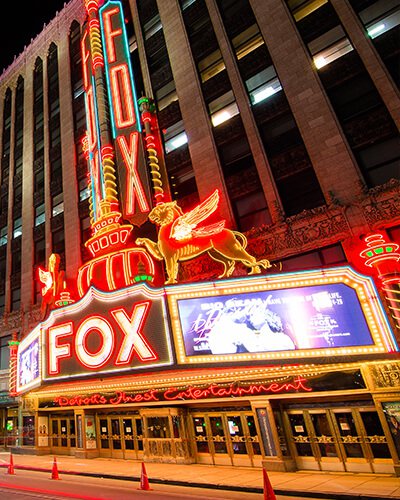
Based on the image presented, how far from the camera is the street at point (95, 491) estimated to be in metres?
9.62

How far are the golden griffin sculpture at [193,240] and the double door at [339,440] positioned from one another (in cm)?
612

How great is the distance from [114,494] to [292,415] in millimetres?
6772

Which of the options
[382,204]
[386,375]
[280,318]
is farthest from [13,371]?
[382,204]

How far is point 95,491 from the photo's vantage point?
35.0ft

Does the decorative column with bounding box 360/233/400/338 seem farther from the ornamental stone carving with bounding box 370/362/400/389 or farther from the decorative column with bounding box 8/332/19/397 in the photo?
the decorative column with bounding box 8/332/19/397

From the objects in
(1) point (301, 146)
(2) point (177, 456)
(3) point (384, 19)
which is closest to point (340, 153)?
(1) point (301, 146)

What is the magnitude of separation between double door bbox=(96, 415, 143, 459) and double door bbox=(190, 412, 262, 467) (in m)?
3.53

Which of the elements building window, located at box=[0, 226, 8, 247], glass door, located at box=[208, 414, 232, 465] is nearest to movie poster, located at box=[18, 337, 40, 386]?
glass door, located at box=[208, 414, 232, 465]

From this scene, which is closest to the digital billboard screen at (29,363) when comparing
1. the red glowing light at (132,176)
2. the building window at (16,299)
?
the red glowing light at (132,176)

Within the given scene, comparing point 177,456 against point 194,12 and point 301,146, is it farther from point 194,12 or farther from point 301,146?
point 194,12

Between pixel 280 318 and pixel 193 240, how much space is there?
571 cm

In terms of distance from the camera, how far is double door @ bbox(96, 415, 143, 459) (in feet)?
54.5

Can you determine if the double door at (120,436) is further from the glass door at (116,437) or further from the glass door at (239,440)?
the glass door at (239,440)

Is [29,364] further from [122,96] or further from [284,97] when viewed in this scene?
[284,97]
